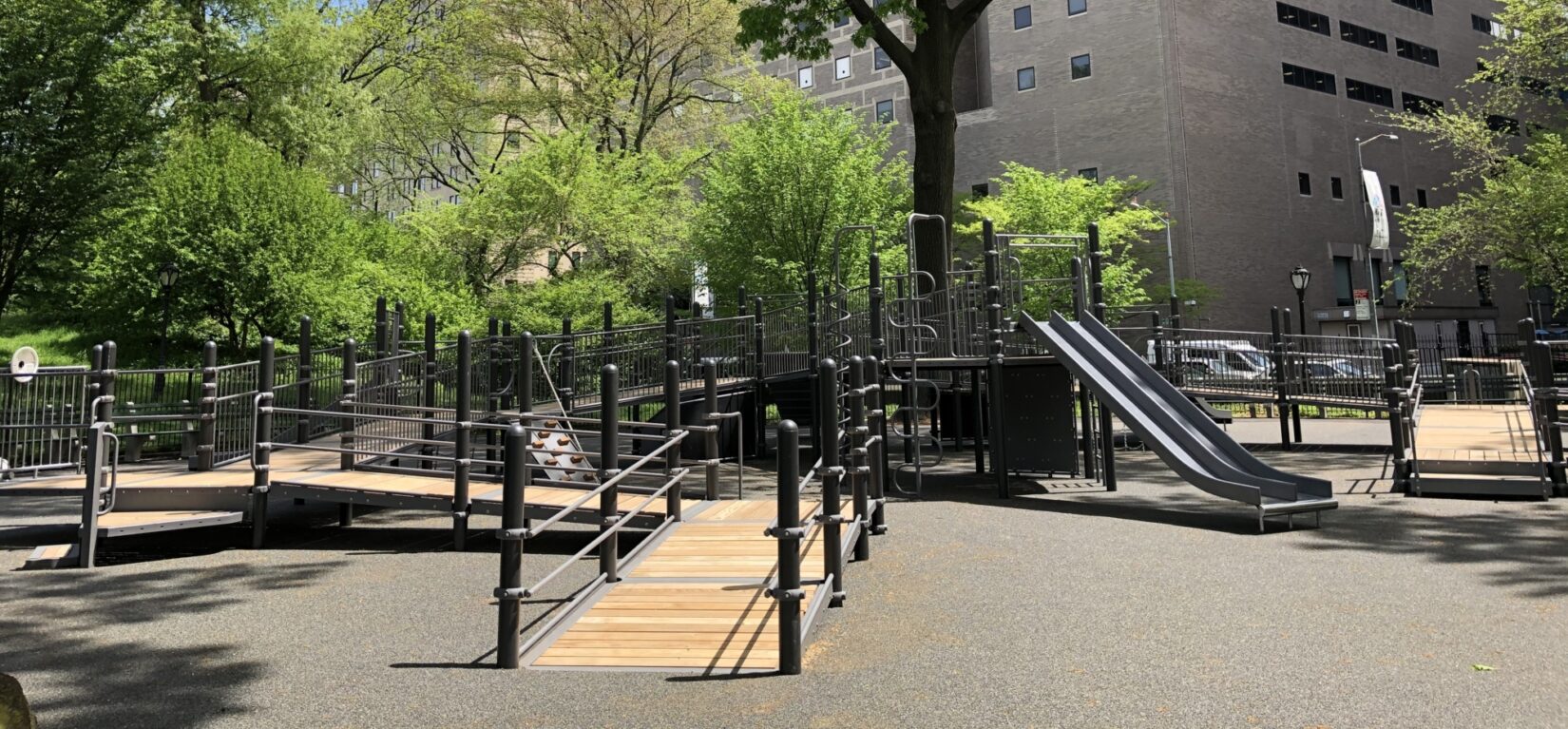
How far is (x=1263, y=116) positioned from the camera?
4803cm

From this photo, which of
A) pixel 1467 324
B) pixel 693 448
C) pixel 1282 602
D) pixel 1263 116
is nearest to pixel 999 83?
pixel 1263 116

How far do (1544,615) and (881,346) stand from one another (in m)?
8.19

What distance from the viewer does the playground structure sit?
20.0 ft

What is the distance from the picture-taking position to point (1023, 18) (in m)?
49.3

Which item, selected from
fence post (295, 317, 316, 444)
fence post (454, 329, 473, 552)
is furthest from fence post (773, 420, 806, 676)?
fence post (295, 317, 316, 444)

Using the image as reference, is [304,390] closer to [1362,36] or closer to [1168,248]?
[1168,248]

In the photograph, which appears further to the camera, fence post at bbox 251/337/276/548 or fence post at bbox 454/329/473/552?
fence post at bbox 251/337/276/548

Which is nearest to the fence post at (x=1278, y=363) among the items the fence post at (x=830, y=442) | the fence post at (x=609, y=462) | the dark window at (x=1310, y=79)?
the fence post at (x=830, y=442)

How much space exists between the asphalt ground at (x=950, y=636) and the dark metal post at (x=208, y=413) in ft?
3.94

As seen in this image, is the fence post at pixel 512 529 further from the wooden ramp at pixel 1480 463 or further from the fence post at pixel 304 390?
the wooden ramp at pixel 1480 463

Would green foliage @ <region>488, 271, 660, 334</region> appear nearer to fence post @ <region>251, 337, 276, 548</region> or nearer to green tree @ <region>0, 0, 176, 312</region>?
green tree @ <region>0, 0, 176, 312</region>

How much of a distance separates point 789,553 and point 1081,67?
48.0 metres

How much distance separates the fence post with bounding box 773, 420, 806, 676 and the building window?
47.4 meters

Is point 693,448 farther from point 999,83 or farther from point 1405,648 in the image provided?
point 999,83
